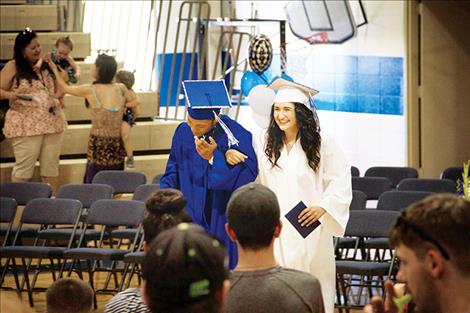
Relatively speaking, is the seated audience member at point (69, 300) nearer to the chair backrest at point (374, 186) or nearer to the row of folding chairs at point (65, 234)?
the row of folding chairs at point (65, 234)

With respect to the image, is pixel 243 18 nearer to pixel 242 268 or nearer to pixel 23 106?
pixel 23 106

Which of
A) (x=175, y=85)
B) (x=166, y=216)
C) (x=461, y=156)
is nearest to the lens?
(x=166, y=216)

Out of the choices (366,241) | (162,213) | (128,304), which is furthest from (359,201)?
(128,304)

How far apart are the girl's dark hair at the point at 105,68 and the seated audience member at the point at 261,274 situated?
7281 mm

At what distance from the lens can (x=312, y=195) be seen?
617 centimetres

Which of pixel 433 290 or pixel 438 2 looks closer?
pixel 433 290

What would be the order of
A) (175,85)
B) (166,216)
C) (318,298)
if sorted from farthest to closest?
1. (175,85)
2. (166,216)
3. (318,298)

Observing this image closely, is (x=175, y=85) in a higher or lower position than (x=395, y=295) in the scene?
higher

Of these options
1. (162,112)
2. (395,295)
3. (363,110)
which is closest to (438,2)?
(363,110)

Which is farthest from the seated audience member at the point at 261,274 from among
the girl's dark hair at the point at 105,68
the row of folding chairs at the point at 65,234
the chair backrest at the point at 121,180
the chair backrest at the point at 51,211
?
the girl's dark hair at the point at 105,68

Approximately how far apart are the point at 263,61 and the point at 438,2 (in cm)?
211

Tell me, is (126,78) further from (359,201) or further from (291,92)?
(291,92)

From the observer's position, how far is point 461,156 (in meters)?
12.4

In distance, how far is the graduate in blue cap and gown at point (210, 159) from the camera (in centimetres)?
611
